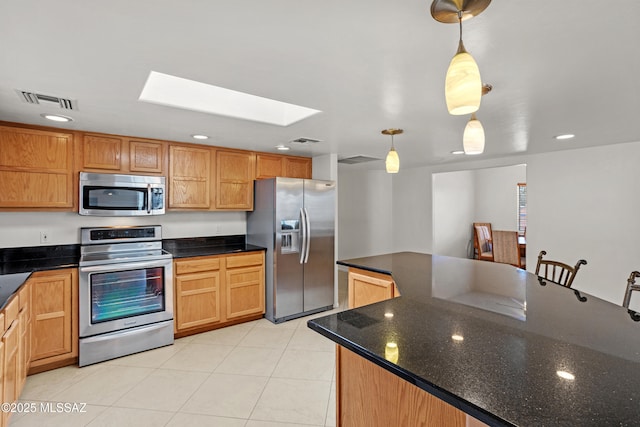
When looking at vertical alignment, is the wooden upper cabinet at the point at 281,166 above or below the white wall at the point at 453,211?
above

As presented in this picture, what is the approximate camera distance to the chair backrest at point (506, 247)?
622 centimetres

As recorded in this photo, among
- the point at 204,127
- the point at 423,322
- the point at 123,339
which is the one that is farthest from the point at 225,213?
the point at 423,322

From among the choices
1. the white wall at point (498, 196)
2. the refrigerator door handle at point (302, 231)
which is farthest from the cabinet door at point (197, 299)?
the white wall at point (498, 196)

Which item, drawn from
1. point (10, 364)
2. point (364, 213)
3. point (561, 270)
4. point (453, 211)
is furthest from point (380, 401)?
point (453, 211)

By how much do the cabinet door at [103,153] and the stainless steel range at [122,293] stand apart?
0.63m

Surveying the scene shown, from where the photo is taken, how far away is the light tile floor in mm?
2080

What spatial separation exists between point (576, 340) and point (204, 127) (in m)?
2.93

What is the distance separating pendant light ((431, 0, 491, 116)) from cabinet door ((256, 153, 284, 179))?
3220mm

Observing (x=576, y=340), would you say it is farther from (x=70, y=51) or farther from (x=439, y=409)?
(x=70, y=51)

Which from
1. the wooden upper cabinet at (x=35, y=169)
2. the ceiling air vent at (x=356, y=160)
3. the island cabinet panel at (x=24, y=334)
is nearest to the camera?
the island cabinet panel at (x=24, y=334)

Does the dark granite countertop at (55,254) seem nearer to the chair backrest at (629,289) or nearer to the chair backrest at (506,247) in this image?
the chair backrest at (629,289)

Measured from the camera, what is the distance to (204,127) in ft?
9.52

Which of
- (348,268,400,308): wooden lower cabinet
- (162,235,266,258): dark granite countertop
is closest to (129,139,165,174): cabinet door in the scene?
(162,235,266,258): dark granite countertop

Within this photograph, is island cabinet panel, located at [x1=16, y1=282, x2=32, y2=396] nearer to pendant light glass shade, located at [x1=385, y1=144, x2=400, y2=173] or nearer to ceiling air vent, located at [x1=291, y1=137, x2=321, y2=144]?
ceiling air vent, located at [x1=291, y1=137, x2=321, y2=144]
